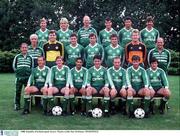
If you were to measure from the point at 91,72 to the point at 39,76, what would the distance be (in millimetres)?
924

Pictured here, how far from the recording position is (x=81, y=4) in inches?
819

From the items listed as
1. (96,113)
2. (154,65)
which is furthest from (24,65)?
(154,65)

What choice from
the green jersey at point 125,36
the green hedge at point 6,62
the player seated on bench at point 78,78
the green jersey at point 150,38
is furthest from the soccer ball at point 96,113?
the green hedge at point 6,62

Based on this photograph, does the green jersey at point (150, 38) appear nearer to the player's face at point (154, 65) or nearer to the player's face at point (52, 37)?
the player's face at point (154, 65)

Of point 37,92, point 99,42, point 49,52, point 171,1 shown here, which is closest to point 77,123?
point 37,92

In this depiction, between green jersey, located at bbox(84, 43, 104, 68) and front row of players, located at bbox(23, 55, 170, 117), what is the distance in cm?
35

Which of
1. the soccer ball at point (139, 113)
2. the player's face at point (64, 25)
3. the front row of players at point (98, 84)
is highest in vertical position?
the player's face at point (64, 25)

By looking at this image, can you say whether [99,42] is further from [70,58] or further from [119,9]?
[119,9]

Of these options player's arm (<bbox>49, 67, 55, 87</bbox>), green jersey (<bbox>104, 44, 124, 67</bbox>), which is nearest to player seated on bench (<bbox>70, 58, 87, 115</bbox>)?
player's arm (<bbox>49, 67, 55, 87</bbox>)

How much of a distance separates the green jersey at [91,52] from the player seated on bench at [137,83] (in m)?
0.67

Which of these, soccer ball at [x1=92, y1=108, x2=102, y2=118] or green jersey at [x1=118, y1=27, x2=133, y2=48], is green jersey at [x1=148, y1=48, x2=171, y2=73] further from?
soccer ball at [x1=92, y1=108, x2=102, y2=118]

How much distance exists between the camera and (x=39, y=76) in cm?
789

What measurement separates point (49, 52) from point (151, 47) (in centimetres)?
202

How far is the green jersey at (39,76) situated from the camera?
25.9 feet
